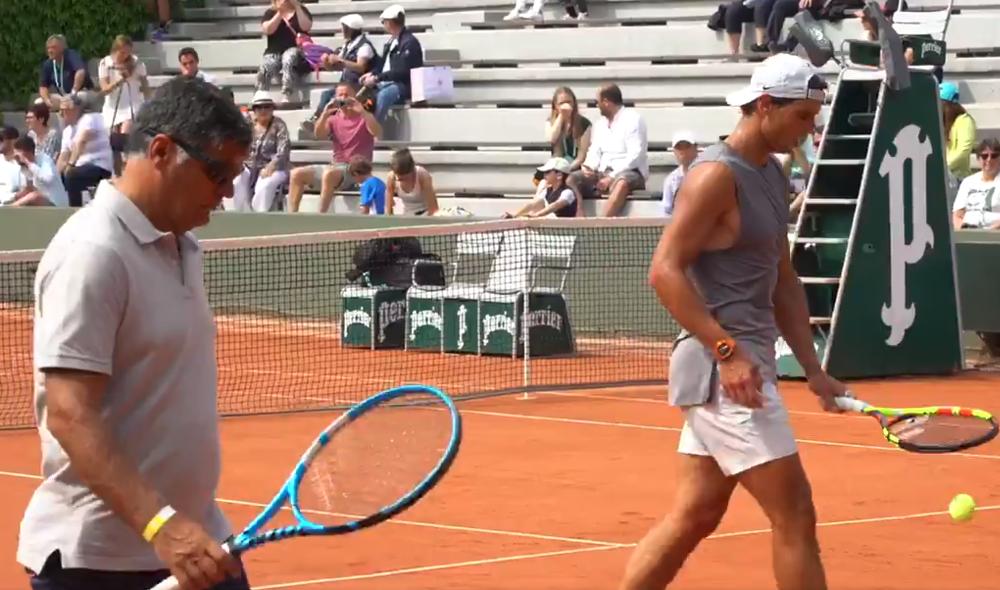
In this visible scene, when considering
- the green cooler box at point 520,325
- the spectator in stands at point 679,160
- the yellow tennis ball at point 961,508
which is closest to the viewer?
the yellow tennis ball at point 961,508

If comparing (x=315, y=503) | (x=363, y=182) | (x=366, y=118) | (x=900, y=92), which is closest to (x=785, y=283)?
(x=315, y=503)

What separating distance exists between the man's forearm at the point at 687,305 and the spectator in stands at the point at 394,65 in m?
17.0

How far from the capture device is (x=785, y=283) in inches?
243

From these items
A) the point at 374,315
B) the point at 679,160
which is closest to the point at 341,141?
the point at 679,160

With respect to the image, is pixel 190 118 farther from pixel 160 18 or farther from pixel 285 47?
pixel 160 18

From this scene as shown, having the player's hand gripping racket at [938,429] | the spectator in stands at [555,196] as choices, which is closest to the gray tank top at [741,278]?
the player's hand gripping racket at [938,429]

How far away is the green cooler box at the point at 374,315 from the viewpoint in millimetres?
16953

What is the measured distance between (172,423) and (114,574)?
31cm

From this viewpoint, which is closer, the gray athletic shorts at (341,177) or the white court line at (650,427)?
the white court line at (650,427)

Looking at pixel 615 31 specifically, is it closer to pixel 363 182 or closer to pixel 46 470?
pixel 363 182

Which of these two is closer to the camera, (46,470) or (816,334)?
(46,470)

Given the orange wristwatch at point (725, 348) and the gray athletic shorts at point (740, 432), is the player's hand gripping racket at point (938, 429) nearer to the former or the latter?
the gray athletic shorts at point (740, 432)

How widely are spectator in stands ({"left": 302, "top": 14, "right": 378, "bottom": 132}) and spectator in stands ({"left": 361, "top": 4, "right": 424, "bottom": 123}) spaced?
0.44ft

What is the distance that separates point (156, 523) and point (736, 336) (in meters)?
2.61
